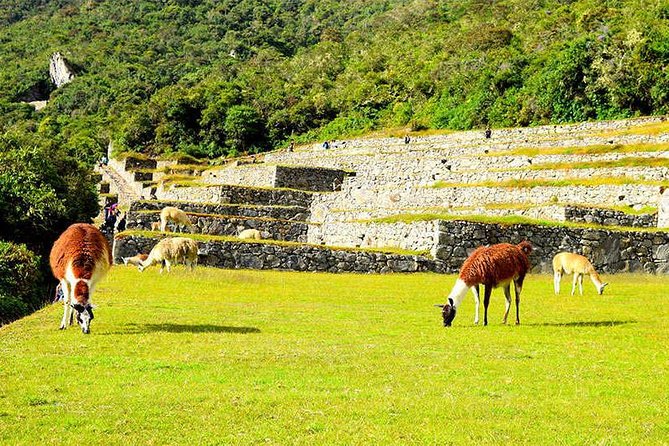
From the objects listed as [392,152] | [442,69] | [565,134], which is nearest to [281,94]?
[442,69]

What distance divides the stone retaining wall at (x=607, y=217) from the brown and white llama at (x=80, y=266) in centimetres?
2279

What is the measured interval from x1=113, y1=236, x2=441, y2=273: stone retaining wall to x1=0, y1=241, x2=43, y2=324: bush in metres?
3.05

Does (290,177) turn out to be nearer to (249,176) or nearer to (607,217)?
(249,176)

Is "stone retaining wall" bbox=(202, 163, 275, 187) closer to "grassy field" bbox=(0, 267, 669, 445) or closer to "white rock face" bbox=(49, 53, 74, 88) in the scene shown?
"grassy field" bbox=(0, 267, 669, 445)

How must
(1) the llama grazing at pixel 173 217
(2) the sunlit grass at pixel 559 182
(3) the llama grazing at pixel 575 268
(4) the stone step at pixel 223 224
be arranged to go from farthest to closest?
(2) the sunlit grass at pixel 559 182, (4) the stone step at pixel 223 224, (1) the llama grazing at pixel 173 217, (3) the llama grazing at pixel 575 268

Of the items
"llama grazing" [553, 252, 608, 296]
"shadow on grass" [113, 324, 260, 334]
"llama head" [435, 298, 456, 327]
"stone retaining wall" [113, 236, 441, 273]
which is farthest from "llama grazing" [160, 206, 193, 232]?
"llama head" [435, 298, 456, 327]

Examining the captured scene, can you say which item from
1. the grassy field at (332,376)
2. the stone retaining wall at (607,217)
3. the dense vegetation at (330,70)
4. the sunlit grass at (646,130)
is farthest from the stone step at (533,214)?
the dense vegetation at (330,70)

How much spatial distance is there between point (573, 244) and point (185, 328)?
1939 cm

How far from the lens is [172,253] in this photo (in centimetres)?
2531

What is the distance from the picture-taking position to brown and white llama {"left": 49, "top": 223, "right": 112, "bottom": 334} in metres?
13.2

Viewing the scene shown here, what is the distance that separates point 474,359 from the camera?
36.7 feet

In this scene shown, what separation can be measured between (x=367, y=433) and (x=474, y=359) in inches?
166

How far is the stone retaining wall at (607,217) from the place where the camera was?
3300 cm

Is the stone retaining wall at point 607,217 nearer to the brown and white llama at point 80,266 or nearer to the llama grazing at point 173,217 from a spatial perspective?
the llama grazing at point 173,217
